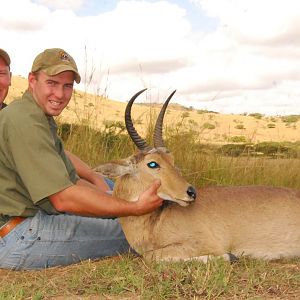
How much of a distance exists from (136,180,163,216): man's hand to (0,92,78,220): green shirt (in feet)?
2.22

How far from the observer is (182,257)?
16.7ft

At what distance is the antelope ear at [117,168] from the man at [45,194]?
397mm

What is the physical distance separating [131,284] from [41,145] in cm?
144

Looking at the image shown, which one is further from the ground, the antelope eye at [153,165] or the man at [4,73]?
the man at [4,73]

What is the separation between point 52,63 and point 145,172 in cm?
141

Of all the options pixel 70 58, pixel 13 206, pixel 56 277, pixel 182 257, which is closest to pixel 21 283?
pixel 56 277

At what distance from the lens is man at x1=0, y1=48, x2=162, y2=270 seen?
463 cm

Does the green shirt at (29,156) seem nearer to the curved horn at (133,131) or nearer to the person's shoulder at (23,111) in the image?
the person's shoulder at (23,111)

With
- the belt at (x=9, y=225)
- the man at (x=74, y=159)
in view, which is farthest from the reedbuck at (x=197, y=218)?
the man at (x=74, y=159)

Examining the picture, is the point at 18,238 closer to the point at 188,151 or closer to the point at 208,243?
the point at 208,243

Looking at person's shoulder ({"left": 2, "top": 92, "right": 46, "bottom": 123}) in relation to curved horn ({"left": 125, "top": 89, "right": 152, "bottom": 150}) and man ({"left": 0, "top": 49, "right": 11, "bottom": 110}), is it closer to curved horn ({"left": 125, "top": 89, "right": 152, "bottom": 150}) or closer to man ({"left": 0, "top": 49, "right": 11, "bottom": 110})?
curved horn ({"left": 125, "top": 89, "right": 152, "bottom": 150})

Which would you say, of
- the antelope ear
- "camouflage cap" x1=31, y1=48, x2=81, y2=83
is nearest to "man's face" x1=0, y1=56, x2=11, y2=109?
"camouflage cap" x1=31, y1=48, x2=81, y2=83

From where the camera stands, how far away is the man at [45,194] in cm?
463

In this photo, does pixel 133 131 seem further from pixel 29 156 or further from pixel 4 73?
pixel 4 73
